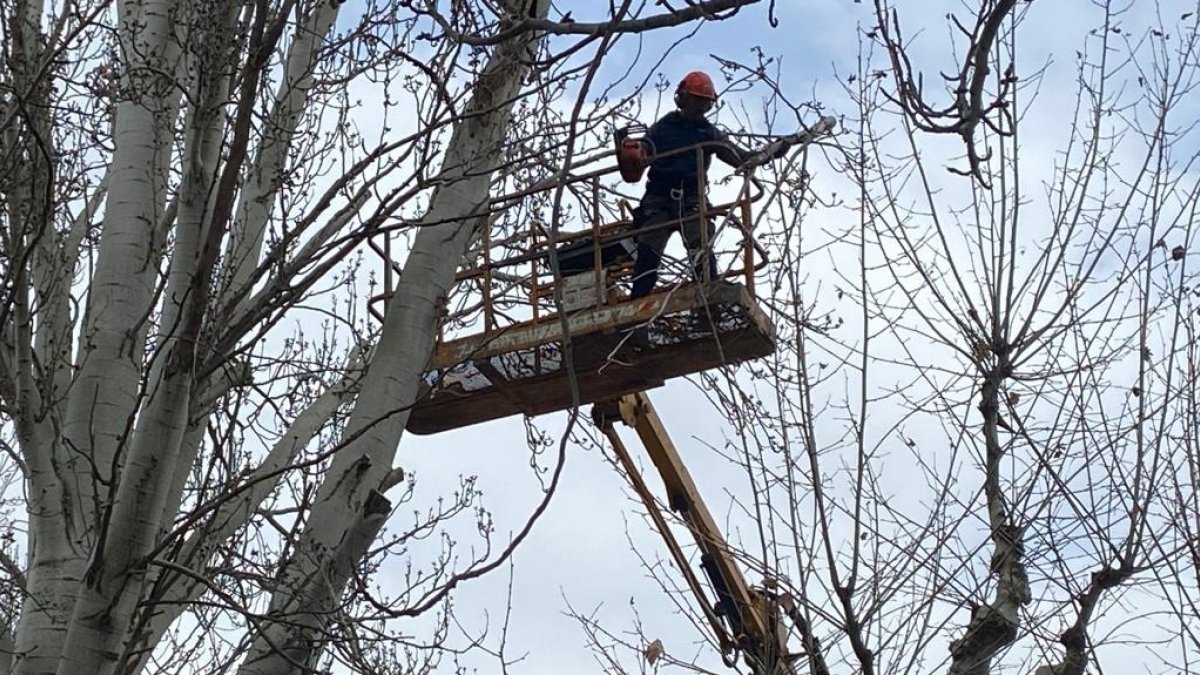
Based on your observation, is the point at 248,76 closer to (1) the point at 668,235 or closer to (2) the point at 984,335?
(2) the point at 984,335

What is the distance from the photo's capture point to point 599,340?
854cm

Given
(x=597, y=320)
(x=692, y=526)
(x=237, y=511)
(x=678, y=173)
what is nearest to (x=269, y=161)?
(x=237, y=511)

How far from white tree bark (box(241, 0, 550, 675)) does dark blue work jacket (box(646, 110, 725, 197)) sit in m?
2.24

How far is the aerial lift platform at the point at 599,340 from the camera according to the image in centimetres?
824

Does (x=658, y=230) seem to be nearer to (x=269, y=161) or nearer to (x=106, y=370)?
(x=269, y=161)

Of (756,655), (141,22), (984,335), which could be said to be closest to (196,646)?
(756,655)

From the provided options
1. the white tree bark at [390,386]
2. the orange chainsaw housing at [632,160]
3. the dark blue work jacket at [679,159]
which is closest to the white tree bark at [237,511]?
the white tree bark at [390,386]

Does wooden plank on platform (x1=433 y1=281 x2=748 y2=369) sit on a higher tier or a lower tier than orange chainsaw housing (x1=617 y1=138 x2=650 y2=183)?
lower

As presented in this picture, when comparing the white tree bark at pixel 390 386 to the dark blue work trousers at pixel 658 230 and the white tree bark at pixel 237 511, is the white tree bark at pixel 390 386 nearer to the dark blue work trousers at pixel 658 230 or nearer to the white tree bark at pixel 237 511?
the white tree bark at pixel 237 511

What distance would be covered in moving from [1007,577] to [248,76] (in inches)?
133

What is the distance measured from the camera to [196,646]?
31.1 feet

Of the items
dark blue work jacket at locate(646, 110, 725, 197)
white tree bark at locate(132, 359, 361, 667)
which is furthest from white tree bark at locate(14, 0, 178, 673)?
dark blue work jacket at locate(646, 110, 725, 197)

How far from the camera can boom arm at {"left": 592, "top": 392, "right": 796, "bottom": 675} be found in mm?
9703

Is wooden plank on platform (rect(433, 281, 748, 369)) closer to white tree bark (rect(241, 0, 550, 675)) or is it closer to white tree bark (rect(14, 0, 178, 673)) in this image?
white tree bark (rect(241, 0, 550, 675))
